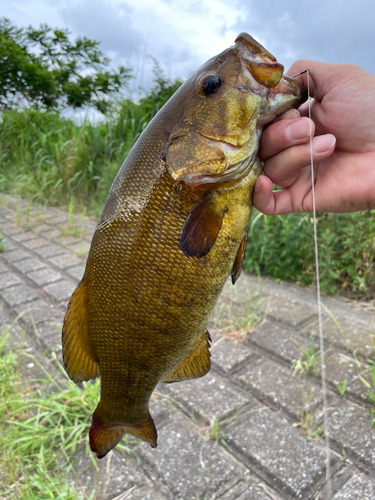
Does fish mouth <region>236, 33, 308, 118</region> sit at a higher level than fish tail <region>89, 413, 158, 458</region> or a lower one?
higher

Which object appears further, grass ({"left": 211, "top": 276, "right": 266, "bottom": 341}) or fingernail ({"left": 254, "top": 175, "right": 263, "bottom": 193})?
grass ({"left": 211, "top": 276, "right": 266, "bottom": 341})

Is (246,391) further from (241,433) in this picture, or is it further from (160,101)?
(160,101)

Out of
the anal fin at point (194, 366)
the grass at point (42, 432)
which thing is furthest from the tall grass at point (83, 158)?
the anal fin at point (194, 366)

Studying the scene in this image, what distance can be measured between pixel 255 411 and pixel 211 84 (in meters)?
1.91

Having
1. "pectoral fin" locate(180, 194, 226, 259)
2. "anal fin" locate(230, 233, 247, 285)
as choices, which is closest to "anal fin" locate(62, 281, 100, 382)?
"pectoral fin" locate(180, 194, 226, 259)

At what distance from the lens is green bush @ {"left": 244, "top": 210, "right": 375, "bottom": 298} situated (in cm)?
359

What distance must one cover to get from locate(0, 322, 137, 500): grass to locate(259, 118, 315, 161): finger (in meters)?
1.73

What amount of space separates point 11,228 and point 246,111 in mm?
5158

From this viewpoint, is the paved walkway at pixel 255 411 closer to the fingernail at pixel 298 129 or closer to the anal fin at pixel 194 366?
the anal fin at pixel 194 366

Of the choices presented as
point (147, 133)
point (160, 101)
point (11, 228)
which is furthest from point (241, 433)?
point (160, 101)

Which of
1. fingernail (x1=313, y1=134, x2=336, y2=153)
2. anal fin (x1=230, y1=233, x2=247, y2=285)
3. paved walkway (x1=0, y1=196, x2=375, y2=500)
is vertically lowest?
paved walkway (x1=0, y1=196, x2=375, y2=500)

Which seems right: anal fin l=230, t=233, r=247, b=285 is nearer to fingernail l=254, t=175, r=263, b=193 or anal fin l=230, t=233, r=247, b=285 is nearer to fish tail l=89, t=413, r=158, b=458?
fingernail l=254, t=175, r=263, b=193

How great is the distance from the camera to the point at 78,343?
134 cm

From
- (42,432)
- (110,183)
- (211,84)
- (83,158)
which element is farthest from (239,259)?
(83,158)
